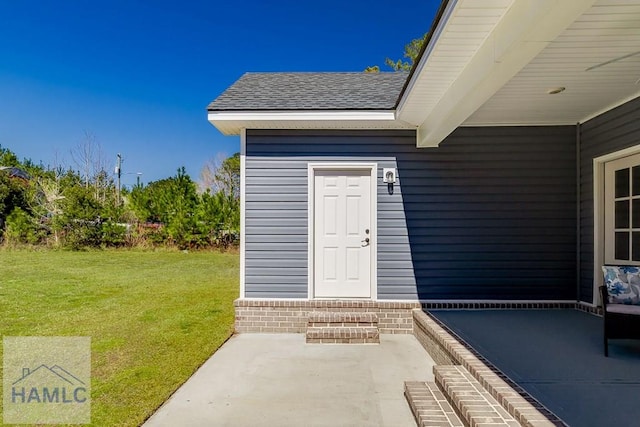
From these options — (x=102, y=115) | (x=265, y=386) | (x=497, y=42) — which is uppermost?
(x=102, y=115)

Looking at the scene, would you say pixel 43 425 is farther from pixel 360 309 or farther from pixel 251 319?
pixel 360 309

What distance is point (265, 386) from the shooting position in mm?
3303

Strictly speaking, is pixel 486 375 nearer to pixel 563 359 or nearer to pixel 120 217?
pixel 563 359

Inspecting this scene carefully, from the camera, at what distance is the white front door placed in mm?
5234

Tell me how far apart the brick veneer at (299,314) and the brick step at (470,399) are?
6.48ft

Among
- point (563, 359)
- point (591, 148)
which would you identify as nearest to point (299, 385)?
point (563, 359)

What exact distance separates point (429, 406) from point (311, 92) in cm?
431

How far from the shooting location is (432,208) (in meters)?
5.20

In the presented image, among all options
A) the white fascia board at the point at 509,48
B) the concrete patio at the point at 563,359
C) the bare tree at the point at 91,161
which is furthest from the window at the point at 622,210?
the bare tree at the point at 91,161

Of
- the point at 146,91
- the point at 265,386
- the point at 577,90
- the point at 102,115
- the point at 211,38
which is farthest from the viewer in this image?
the point at 102,115

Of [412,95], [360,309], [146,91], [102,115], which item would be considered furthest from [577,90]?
[102,115]

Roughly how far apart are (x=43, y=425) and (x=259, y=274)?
2.89 m

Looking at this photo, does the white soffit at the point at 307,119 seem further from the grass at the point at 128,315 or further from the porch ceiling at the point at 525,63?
the grass at the point at 128,315

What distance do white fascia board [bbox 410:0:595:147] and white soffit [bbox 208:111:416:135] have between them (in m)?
1.10
